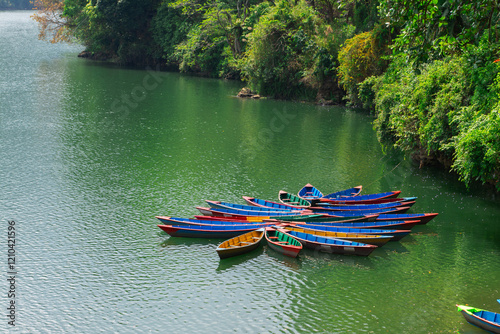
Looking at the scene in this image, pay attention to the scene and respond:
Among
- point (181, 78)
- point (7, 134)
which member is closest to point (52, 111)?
point (7, 134)

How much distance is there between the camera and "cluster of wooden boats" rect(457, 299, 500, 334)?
12211 millimetres

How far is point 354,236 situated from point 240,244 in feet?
13.0

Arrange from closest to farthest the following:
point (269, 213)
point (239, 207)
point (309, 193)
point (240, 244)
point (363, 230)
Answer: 1. point (240, 244)
2. point (363, 230)
3. point (269, 213)
4. point (239, 207)
5. point (309, 193)

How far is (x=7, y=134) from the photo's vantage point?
30156 mm

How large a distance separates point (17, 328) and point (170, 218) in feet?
20.9

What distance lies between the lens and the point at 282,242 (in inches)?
670

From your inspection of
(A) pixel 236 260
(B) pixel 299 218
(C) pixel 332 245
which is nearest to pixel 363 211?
(B) pixel 299 218

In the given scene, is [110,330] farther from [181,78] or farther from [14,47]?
[14,47]

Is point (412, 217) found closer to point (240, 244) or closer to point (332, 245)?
point (332, 245)

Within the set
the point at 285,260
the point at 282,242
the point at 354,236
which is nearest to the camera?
the point at 285,260

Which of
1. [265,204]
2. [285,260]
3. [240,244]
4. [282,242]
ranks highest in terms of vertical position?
[265,204]

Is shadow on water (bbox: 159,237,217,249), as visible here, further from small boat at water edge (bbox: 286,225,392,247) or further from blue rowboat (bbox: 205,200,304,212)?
small boat at water edge (bbox: 286,225,392,247)

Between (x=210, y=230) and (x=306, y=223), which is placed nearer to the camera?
(x=210, y=230)

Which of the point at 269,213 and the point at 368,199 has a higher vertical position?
the point at 368,199
